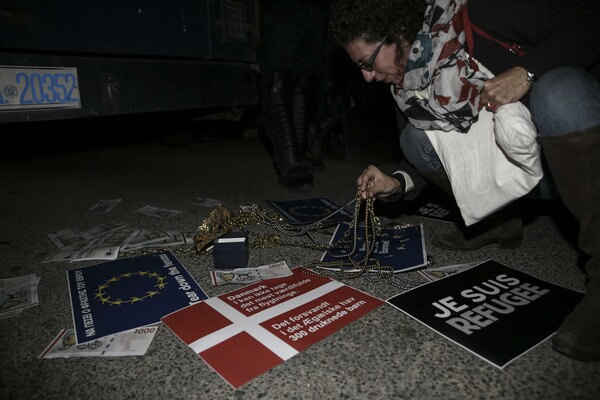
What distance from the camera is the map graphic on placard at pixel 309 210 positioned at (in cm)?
156

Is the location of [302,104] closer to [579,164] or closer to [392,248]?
[392,248]

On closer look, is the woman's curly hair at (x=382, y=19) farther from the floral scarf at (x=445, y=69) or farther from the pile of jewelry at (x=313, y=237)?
the pile of jewelry at (x=313, y=237)

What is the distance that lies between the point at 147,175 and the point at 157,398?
1.92 metres

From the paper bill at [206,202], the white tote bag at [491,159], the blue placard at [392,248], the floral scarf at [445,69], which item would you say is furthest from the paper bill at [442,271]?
the paper bill at [206,202]

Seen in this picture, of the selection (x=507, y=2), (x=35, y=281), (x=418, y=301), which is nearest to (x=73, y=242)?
(x=35, y=281)

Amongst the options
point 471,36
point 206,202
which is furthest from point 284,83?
point 471,36

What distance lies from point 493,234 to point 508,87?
21.4 inches

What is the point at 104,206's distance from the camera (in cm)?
181

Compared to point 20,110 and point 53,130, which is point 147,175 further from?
point 53,130

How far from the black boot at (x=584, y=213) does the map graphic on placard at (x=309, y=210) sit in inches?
33.3

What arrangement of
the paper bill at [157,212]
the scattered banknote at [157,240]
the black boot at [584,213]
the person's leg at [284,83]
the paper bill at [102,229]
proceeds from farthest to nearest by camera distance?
1. the person's leg at [284,83]
2. the paper bill at [157,212]
3. the paper bill at [102,229]
4. the scattered banknote at [157,240]
5. the black boot at [584,213]

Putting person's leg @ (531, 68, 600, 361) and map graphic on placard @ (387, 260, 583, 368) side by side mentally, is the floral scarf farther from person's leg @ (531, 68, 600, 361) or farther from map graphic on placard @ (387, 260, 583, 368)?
map graphic on placard @ (387, 260, 583, 368)

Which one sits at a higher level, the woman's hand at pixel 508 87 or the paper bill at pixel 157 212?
the woman's hand at pixel 508 87

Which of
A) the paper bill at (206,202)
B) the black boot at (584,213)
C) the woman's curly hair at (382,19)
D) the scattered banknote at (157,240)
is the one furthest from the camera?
the paper bill at (206,202)
